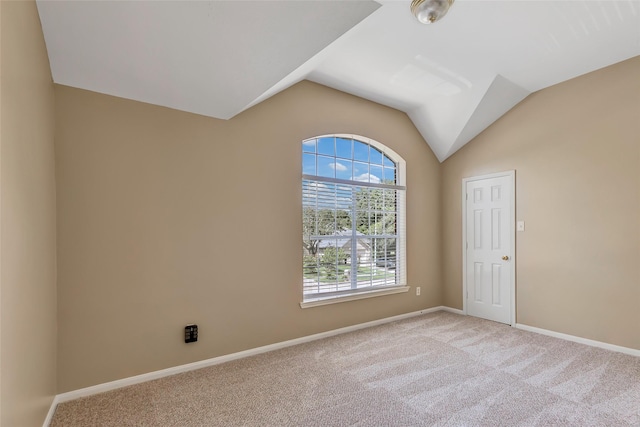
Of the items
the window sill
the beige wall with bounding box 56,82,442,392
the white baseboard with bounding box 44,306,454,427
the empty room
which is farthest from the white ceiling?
the white baseboard with bounding box 44,306,454,427

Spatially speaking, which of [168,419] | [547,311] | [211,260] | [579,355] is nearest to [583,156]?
[547,311]

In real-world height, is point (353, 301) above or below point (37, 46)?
below

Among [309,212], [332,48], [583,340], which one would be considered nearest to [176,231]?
[309,212]

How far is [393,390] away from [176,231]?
2151 mm

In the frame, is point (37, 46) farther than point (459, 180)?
No

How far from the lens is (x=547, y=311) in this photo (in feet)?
11.7

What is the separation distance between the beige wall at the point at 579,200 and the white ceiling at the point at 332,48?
29 centimetres

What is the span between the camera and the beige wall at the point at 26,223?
1.26 m

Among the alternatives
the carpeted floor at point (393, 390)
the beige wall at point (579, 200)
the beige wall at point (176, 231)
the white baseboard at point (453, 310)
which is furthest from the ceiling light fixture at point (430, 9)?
the white baseboard at point (453, 310)

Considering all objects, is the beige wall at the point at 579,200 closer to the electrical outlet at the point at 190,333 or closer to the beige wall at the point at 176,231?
the beige wall at the point at 176,231

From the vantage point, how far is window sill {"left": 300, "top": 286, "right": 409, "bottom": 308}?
135 inches

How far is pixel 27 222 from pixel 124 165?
1044 mm

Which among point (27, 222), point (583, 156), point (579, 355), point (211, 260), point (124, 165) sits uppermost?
point (583, 156)

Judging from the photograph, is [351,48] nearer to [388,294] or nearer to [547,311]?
[388,294]
